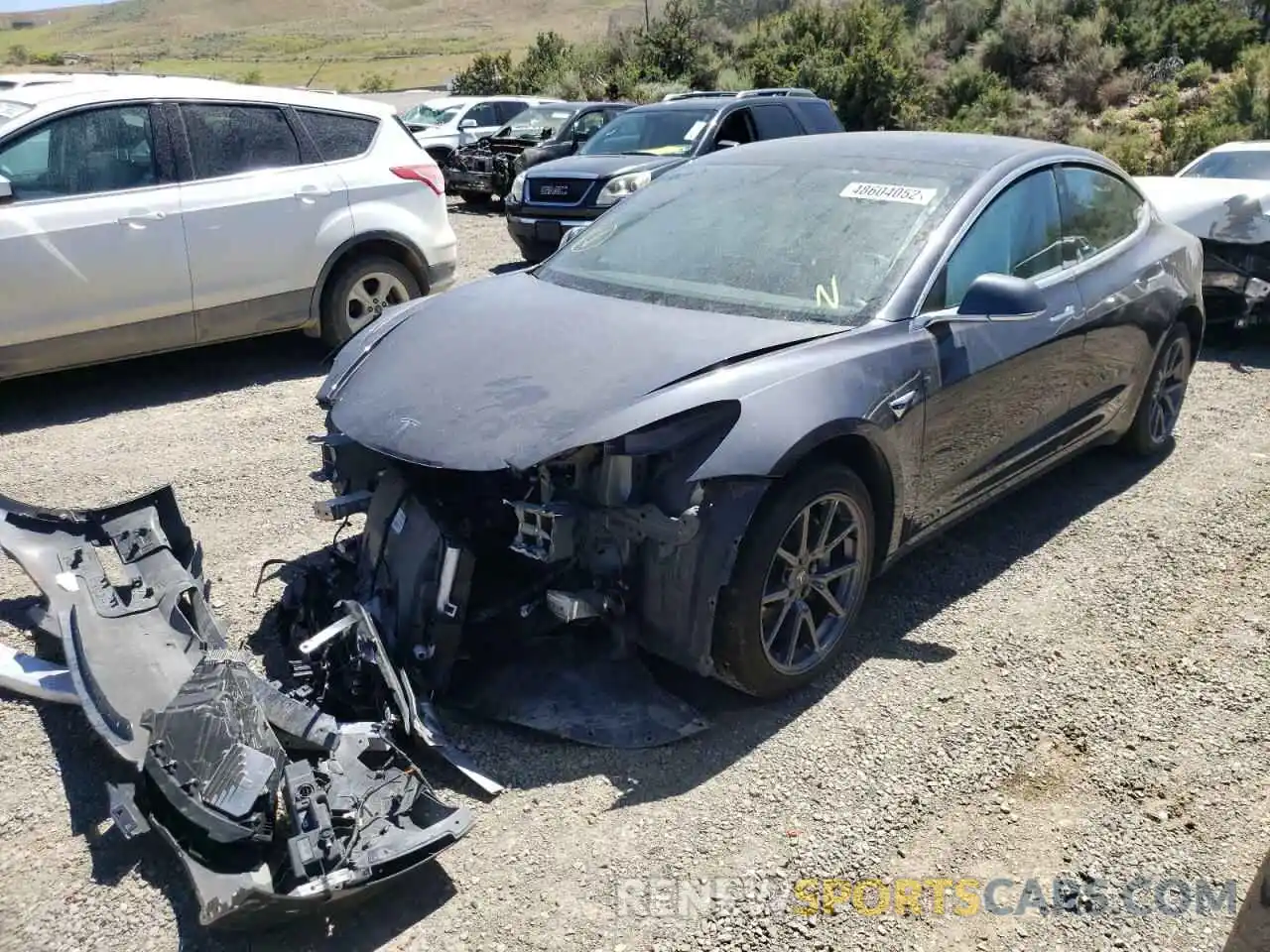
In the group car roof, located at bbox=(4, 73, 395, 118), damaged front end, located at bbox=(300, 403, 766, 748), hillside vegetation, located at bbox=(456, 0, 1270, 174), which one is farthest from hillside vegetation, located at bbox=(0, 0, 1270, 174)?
damaged front end, located at bbox=(300, 403, 766, 748)

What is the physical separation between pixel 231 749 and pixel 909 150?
141 inches

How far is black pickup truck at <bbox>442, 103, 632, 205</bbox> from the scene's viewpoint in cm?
1504

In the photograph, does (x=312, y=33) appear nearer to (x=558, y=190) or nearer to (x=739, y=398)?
(x=558, y=190)

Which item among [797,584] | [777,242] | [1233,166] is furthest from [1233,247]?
[797,584]

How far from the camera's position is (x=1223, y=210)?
26.2ft

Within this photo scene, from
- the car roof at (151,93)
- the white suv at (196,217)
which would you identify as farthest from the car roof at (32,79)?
the white suv at (196,217)

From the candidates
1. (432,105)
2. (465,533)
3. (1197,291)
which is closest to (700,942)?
(465,533)

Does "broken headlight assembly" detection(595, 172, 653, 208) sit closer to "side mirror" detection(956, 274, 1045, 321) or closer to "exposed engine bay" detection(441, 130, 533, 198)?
"exposed engine bay" detection(441, 130, 533, 198)

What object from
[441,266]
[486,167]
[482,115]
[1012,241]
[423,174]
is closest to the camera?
[1012,241]

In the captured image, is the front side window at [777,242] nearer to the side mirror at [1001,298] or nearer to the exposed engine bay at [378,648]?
the side mirror at [1001,298]

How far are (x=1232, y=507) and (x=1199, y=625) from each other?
1376mm

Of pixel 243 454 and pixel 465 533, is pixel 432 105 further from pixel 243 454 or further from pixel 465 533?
pixel 465 533

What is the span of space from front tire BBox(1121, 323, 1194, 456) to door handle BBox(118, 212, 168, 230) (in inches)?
227

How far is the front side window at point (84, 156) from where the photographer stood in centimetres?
612
